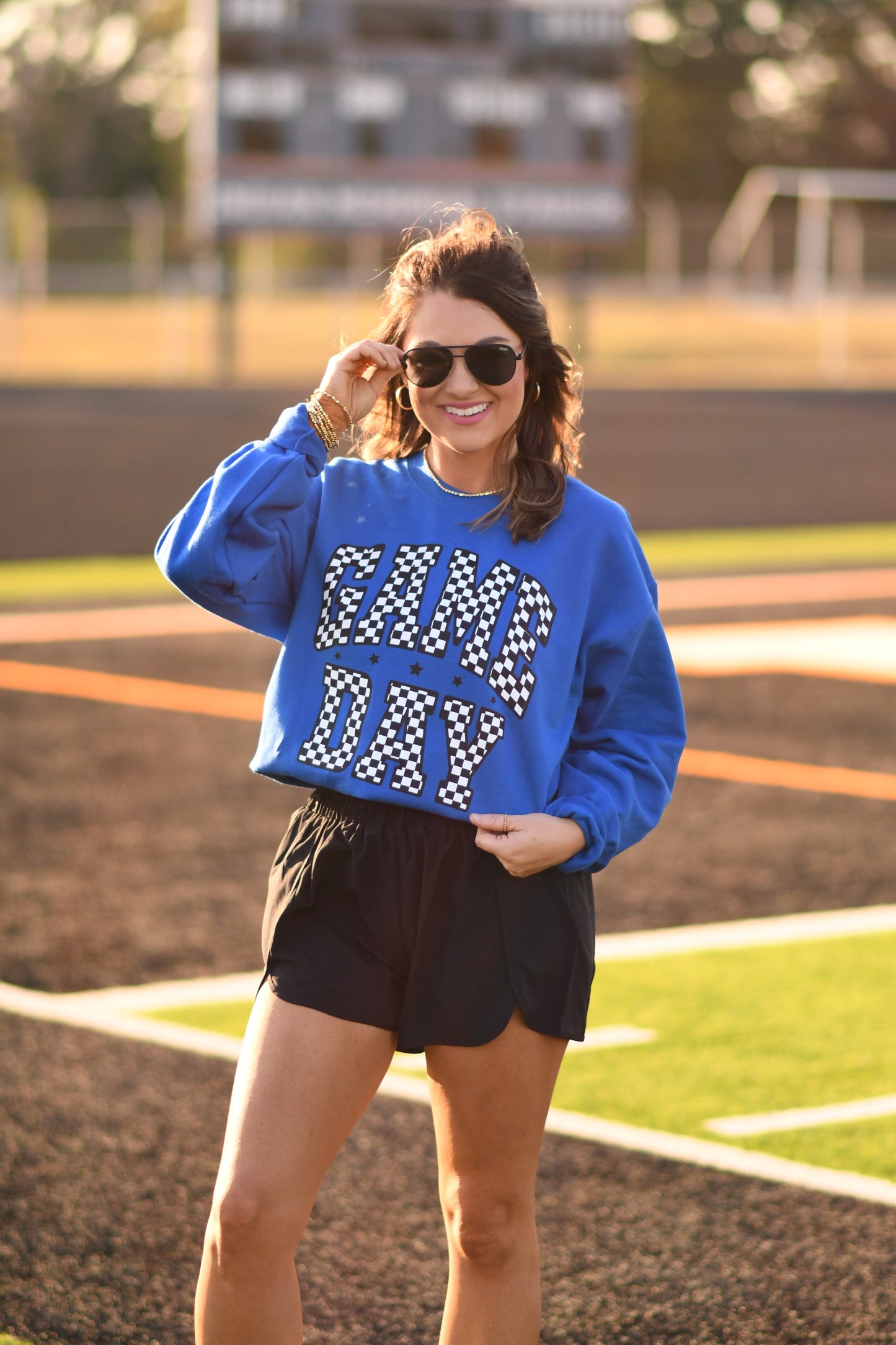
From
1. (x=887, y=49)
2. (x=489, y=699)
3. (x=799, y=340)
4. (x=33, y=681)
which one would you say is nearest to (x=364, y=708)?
(x=489, y=699)

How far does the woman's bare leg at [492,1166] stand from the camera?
273 cm

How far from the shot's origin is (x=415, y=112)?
76.2 feet

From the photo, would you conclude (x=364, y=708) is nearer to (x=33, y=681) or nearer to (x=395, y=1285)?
(x=395, y=1285)

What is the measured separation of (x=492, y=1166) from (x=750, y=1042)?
2279 millimetres

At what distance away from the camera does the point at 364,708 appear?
2771 mm

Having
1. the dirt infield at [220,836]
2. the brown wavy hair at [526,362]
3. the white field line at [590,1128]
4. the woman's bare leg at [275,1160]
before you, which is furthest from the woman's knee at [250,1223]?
the dirt infield at [220,836]

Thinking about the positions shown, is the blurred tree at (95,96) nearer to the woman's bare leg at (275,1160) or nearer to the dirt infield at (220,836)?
the dirt infield at (220,836)

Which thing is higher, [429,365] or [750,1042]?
[429,365]

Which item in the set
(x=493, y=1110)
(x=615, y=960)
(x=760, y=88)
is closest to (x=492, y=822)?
(x=493, y=1110)

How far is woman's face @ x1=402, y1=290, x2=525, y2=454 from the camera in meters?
2.87

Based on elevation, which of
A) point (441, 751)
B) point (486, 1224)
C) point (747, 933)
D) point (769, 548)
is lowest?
point (769, 548)

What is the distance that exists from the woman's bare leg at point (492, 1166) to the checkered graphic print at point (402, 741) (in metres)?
0.37

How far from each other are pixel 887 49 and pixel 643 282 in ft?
83.5

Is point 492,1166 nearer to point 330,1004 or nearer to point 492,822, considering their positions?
point 330,1004
